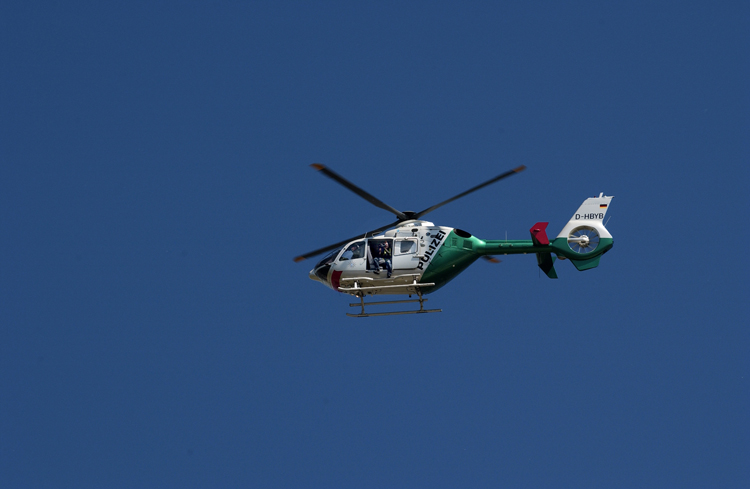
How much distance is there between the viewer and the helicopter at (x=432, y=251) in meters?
25.5

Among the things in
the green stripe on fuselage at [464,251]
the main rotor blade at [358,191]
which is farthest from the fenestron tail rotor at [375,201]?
the green stripe on fuselage at [464,251]

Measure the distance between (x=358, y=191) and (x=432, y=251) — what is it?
2459mm

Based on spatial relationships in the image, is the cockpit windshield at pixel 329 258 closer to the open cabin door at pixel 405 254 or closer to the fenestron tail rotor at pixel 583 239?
the open cabin door at pixel 405 254

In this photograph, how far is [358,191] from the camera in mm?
25844

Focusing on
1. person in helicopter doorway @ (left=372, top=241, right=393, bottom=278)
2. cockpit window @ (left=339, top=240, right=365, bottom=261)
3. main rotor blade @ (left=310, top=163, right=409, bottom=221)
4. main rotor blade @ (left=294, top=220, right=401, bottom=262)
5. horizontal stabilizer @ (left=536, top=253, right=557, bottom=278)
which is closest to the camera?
main rotor blade @ (left=310, top=163, right=409, bottom=221)

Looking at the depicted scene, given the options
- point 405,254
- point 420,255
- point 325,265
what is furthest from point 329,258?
point 420,255

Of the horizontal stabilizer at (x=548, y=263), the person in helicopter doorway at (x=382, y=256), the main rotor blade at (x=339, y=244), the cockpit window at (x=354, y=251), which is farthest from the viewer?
the main rotor blade at (x=339, y=244)

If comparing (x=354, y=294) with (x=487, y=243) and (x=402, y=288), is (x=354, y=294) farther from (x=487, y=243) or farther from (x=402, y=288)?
(x=487, y=243)

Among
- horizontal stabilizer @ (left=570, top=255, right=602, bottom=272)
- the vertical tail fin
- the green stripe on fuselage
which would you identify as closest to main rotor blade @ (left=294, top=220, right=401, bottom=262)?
the green stripe on fuselage

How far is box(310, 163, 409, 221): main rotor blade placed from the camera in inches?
977

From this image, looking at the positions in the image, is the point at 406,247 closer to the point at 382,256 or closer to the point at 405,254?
the point at 405,254

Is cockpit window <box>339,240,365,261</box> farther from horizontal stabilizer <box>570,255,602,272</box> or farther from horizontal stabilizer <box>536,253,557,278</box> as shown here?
horizontal stabilizer <box>570,255,602,272</box>

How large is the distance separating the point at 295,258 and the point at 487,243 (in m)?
5.38

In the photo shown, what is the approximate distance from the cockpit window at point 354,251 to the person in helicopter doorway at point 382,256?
1.24 feet
